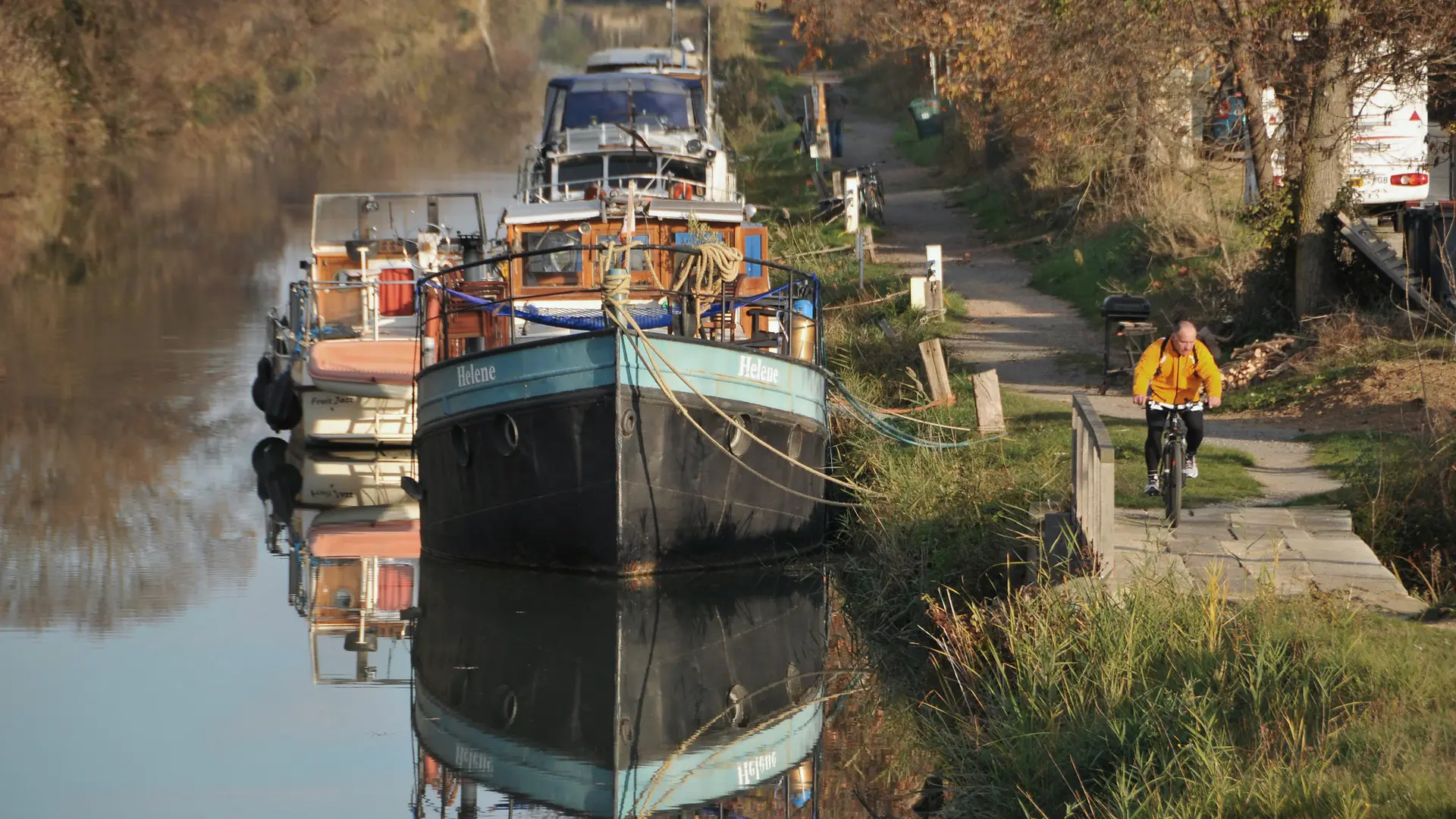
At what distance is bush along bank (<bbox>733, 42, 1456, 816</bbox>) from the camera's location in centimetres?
784

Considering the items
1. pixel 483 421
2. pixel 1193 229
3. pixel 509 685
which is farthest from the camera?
pixel 1193 229

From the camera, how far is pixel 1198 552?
38.1 feet

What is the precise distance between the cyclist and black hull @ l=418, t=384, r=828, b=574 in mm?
3605

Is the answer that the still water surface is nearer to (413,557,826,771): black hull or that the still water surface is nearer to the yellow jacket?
(413,557,826,771): black hull

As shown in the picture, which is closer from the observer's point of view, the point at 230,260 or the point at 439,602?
the point at 439,602

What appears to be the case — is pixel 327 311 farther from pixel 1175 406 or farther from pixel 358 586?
pixel 1175 406

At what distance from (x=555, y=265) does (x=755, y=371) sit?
3745 millimetres

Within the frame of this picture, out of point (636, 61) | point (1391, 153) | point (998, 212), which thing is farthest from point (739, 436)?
point (636, 61)

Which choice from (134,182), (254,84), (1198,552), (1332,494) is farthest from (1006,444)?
(254,84)

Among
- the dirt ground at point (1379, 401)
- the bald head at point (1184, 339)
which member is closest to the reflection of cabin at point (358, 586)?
the bald head at point (1184, 339)

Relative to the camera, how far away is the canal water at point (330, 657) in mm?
11039

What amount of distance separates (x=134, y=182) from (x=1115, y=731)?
42082 mm

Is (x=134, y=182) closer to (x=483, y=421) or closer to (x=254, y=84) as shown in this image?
(x=254, y=84)

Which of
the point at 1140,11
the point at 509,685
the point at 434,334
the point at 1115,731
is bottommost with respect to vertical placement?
the point at 509,685
